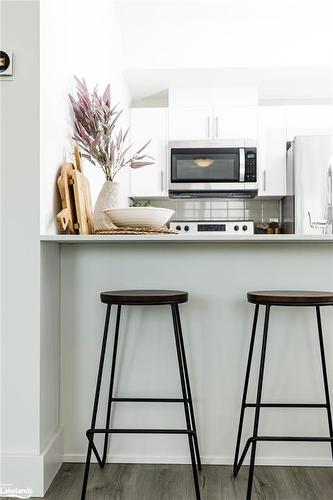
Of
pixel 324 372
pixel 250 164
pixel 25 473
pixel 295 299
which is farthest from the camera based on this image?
pixel 250 164

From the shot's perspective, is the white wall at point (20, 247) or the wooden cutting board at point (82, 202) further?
the wooden cutting board at point (82, 202)

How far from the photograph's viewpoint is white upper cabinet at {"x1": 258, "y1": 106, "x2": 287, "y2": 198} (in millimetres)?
4410

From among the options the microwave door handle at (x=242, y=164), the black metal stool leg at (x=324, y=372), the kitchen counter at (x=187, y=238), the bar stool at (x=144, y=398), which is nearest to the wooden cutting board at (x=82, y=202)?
the kitchen counter at (x=187, y=238)

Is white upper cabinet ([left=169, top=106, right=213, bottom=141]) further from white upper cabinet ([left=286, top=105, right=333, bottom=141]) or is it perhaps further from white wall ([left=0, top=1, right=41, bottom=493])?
white wall ([left=0, top=1, right=41, bottom=493])

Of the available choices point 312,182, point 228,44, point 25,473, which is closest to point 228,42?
point 228,44

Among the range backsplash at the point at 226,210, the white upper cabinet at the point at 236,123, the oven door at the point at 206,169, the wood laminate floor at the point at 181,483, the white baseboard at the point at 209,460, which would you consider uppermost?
the white upper cabinet at the point at 236,123

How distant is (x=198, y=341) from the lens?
2.16 meters

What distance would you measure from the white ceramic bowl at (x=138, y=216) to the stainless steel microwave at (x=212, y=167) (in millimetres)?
2289

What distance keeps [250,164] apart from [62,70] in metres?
2.35

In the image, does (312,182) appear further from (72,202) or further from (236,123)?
(72,202)

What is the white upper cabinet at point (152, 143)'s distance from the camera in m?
4.47

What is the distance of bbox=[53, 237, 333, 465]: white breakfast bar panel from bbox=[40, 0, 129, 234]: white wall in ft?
1.06

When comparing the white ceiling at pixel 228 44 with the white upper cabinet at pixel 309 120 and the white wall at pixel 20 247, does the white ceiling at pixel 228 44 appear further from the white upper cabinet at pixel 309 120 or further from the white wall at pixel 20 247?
the white wall at pixel 20 247

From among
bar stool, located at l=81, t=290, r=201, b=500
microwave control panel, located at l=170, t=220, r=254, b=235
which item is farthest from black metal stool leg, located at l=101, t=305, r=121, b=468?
microwave control panel, located at l=170, t=220, r=254, b=235
